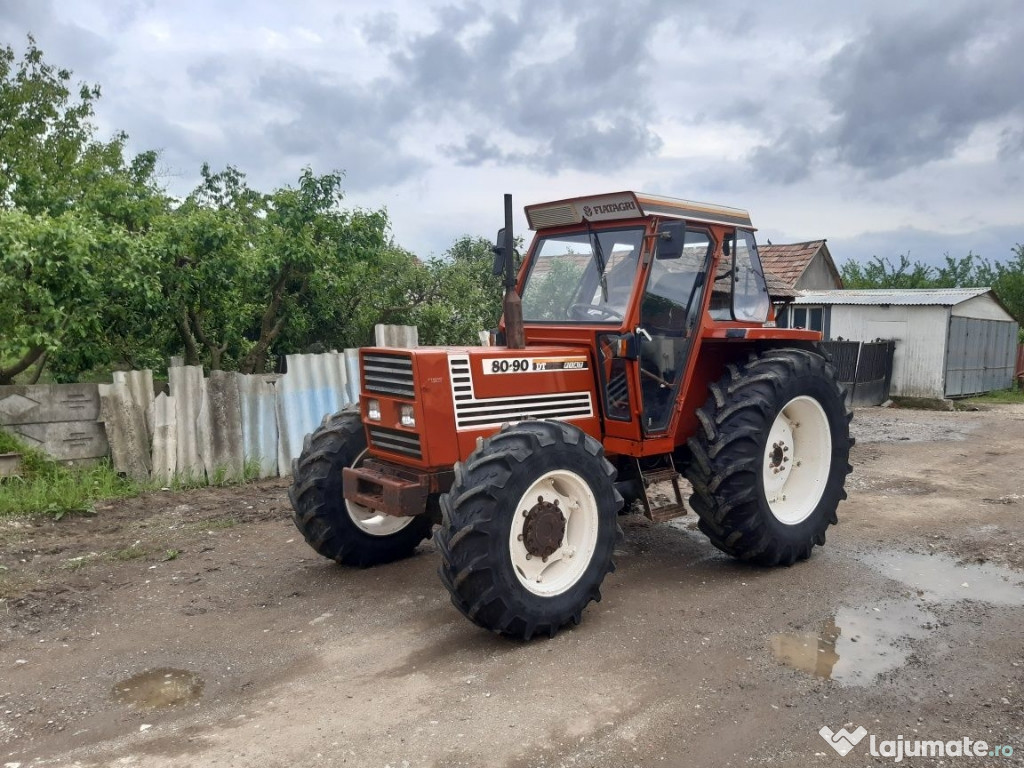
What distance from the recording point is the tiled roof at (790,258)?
2459 cm

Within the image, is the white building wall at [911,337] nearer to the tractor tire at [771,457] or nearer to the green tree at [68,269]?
the tractor tire at [771,457]

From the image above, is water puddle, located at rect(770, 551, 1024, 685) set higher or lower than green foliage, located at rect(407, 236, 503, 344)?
lower

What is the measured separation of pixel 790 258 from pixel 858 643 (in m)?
22.4

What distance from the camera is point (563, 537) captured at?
493 cm

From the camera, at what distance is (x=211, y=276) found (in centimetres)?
912

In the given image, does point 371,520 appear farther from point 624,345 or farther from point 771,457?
point 771,457

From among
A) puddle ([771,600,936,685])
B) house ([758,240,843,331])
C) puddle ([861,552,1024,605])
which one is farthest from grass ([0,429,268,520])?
house ([758,240,843,331])

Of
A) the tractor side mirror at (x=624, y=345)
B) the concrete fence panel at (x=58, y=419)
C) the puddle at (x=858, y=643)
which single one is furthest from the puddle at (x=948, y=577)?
the concrete fence panel at (x=58, y=419)

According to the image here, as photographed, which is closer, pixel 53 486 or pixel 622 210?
pixel 622 210

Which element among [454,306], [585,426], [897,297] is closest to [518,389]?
[585,426]

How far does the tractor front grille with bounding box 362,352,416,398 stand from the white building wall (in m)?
15.8

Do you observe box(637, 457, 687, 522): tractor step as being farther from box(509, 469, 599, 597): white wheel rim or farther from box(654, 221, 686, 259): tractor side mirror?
box(654, 221, 686, 259): tractor side mirror

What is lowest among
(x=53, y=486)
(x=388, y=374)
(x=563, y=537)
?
(x=53, y=486)

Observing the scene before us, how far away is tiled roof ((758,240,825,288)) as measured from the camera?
24594mm
